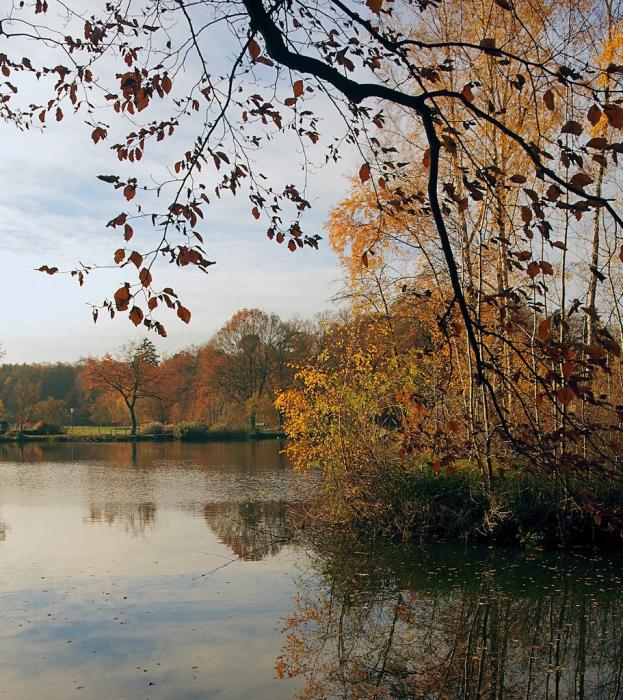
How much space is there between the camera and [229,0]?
14.0 feet

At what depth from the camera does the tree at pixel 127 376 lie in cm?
4572

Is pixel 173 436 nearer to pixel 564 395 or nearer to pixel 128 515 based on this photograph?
pixel 128 515

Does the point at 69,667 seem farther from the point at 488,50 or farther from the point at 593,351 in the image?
the point at 488,50

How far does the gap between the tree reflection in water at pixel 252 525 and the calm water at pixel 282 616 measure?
0.07 m

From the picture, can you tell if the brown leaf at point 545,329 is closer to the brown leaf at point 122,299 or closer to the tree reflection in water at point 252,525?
the brown leaf at point 122,299

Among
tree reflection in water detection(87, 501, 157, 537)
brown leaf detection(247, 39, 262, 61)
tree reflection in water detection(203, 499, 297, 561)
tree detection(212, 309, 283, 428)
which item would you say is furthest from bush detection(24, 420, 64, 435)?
brown leaf detection(247, 39, 262, 61)

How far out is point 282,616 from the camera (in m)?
7.77

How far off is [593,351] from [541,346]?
200mm

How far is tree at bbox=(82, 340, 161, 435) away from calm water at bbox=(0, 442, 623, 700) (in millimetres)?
32357

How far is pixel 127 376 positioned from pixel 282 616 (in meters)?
39.8

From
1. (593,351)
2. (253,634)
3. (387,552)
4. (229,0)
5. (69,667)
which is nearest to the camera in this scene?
(593,351)

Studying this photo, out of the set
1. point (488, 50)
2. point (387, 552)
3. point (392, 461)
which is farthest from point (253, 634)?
point (488, 50)

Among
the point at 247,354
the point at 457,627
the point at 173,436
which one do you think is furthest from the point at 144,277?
the point at 247,354

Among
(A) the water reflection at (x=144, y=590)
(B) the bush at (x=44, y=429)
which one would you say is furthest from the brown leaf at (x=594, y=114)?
(B) the bush at (x=44, y=429)
